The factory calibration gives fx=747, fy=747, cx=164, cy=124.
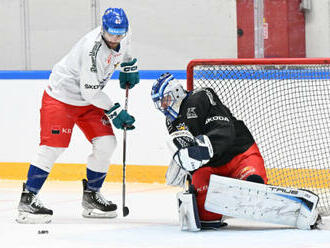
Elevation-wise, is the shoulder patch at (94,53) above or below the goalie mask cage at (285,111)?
above

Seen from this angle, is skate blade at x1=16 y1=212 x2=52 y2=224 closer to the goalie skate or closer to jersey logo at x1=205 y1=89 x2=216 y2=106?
the goalie skate

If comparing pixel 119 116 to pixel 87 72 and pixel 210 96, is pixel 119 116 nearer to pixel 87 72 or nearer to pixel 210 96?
pixel 87 72

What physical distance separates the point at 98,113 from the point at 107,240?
2.82 ft

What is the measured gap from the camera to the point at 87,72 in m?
3.65

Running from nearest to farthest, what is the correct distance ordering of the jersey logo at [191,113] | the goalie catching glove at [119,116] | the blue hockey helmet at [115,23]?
1. the jersey logo at [191,113]
2. the blue hockey helmet at [115,23]
3. the goalie catching glove at [119,116]

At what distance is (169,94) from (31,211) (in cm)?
100

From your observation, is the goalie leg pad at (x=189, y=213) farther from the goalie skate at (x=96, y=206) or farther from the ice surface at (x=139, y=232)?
the goalie skate at (x=96, y=206)

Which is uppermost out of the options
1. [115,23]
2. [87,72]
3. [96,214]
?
[115,23]

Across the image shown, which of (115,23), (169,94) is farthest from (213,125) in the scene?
(115,23)

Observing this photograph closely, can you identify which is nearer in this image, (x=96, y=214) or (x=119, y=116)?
(x=119, y=116)

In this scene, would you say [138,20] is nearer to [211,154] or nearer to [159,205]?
[159,205]

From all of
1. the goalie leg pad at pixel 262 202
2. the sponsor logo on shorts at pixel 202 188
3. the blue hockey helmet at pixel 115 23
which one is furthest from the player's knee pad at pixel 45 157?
the goalie leg pad at pixel 262 202

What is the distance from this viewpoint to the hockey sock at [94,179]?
13.0 feet

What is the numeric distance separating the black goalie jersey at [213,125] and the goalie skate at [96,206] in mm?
732
